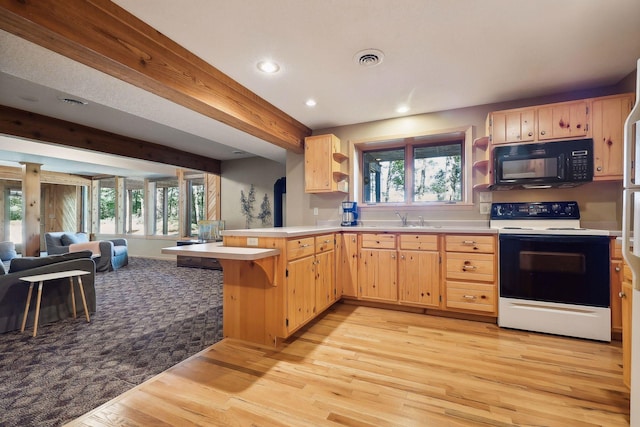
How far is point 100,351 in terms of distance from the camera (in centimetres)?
232

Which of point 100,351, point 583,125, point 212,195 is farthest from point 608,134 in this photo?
point 212,195

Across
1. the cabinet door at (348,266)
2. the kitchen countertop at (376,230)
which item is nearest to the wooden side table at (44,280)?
the kitchen countertop at (376,230)

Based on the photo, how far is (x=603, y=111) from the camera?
2627mm

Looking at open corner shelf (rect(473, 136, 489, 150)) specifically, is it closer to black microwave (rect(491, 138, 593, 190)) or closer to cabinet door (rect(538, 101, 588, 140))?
black microwave (rect(491, 138, 593, 190))

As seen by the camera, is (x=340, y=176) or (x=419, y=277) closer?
(x=419, y=277)

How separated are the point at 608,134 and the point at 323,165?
9.44 ft

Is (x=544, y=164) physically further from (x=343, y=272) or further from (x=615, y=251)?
(x=343, y=272)

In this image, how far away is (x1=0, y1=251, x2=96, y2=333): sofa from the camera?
270cm

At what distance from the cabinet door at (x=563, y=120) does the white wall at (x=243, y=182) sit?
4.53m

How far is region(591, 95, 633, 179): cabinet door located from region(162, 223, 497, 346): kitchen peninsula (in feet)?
3.84

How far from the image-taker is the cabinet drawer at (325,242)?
2.89 metres

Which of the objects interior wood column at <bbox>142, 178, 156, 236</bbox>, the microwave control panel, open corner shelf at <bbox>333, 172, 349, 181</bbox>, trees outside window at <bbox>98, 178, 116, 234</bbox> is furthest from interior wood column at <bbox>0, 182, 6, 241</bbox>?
the microwave control panel

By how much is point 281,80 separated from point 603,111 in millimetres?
3052

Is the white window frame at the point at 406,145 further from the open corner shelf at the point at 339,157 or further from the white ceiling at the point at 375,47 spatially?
the white ceiling at the point at 375,47
